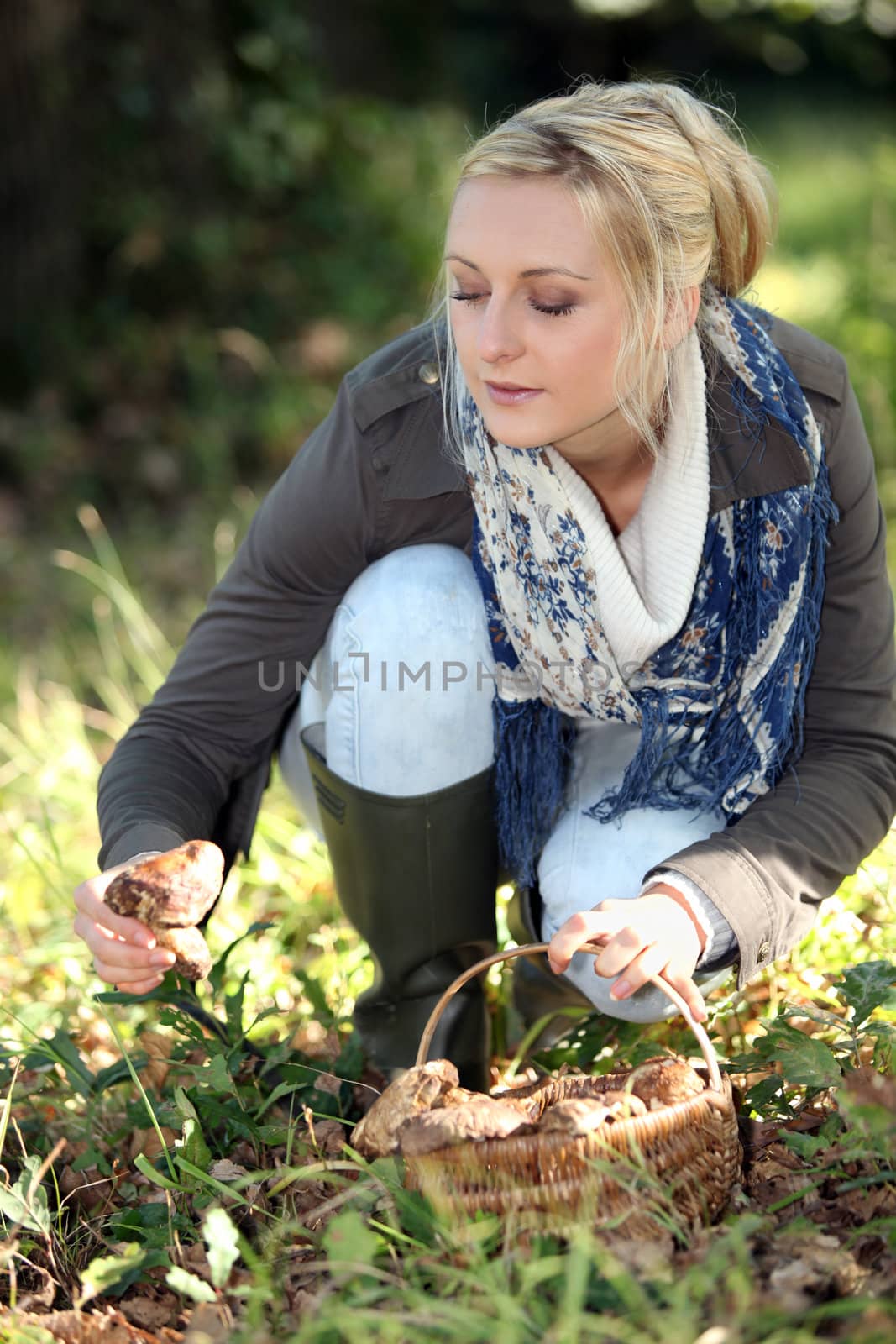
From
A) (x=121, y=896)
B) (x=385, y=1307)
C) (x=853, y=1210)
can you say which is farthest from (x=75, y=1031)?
(x=853, y=1210)

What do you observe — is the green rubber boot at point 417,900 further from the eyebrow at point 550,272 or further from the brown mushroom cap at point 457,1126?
the eyebrow at point 550,272

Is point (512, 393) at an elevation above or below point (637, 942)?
above

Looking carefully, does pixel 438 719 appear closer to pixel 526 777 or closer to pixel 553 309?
pixel 526 777

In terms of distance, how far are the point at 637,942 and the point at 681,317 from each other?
0.76 m

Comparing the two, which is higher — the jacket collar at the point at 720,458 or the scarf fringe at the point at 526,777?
the jacket collar at the point at 720,458

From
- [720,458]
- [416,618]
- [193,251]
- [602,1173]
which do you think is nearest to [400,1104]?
[602,1173]

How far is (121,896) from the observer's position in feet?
4.56

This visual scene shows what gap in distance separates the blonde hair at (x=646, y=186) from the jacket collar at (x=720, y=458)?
2.8 inches

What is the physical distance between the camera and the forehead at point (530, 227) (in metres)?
1.50

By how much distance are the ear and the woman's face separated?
89 mm

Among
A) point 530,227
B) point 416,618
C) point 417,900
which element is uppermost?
point 530,227

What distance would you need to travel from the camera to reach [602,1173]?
1.24 meters

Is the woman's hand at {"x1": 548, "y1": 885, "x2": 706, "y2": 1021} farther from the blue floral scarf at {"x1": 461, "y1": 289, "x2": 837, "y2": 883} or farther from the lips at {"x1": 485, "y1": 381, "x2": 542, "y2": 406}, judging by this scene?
the lips at {"x1": 485, "y1": 381, "x2": 542, "y2": 406}

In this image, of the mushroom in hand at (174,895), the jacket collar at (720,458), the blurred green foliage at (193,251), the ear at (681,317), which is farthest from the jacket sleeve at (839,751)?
the blurred green foliage at (193,251)
